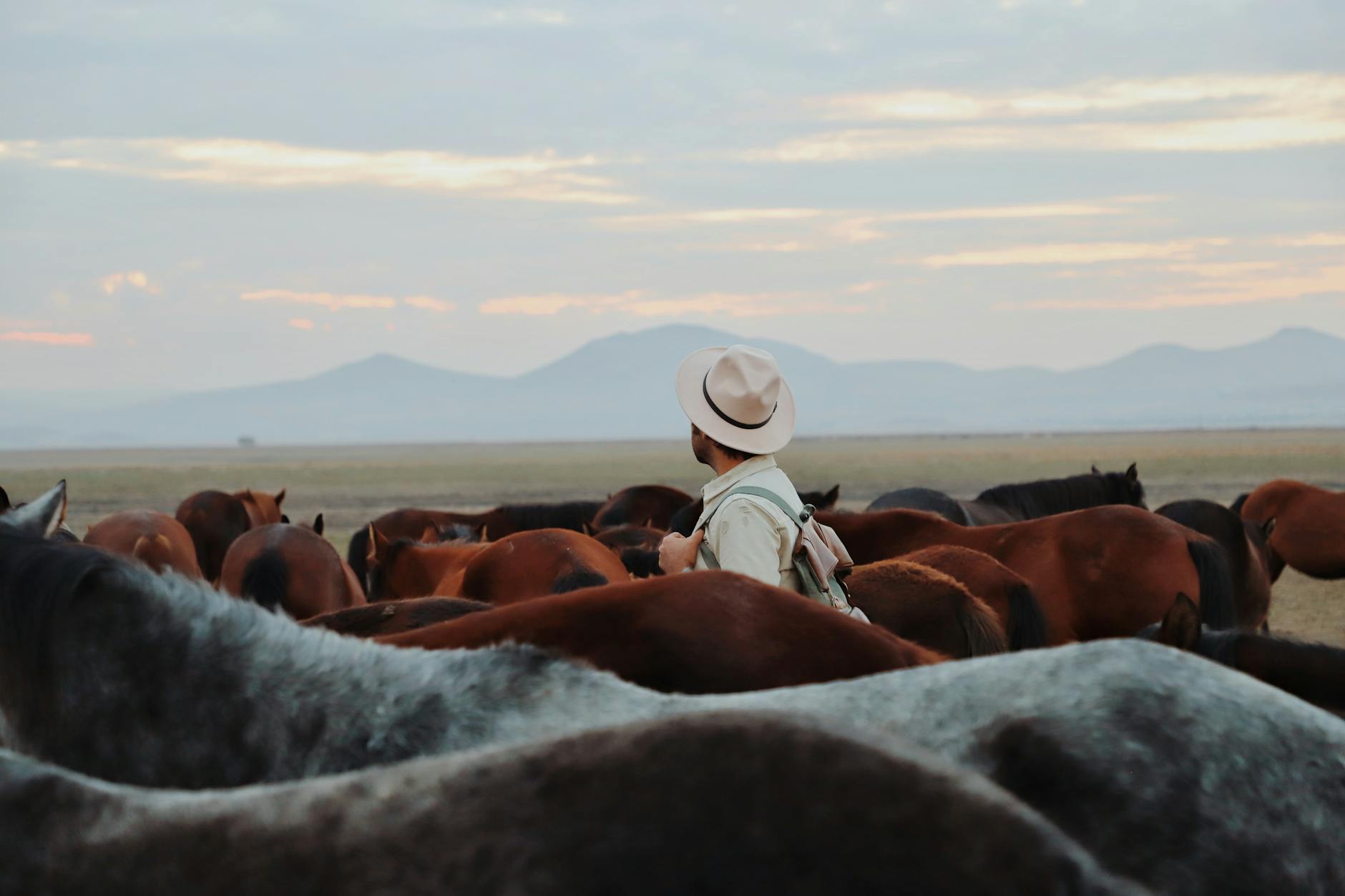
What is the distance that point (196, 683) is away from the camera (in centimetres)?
188

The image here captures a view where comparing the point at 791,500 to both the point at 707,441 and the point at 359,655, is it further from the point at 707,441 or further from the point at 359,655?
the point at 359,655

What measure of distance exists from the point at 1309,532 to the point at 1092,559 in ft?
27.2

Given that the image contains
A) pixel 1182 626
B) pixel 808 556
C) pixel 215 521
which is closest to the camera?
pixel 1182 626

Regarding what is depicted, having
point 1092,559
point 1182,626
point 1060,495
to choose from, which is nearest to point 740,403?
point 1182,626

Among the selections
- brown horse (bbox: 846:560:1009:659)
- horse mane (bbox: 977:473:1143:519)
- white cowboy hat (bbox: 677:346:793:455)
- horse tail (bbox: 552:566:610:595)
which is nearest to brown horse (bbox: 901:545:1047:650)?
brown horse (bbox: 846:560:1009:659)

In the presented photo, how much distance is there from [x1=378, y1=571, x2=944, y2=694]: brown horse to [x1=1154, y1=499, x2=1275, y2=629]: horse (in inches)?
283

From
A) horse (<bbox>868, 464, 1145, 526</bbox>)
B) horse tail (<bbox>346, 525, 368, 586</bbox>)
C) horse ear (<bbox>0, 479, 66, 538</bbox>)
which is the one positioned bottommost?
horse tail (<bbox>346, 525, 368, 586</bbox>)

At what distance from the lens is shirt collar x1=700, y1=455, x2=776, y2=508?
323 cm

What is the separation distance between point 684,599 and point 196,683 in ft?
2.76

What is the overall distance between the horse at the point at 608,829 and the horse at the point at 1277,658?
1636 mm

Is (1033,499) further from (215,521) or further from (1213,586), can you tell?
(215,521)

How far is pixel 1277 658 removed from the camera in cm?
279

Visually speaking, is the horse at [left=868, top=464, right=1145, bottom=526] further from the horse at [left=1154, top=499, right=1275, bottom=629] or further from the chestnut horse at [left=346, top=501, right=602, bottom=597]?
the chestnut horse at [left=346, top=501, right=602, bottom=597]

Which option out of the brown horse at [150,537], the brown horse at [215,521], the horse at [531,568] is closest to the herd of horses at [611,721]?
the horse at [531,568]
